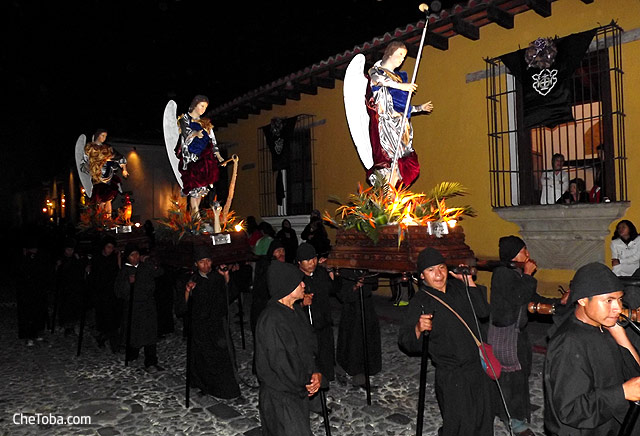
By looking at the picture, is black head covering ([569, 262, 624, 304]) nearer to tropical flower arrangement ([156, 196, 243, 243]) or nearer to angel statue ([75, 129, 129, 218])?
tropical flower arrangement ([156, 196, 243, 243])

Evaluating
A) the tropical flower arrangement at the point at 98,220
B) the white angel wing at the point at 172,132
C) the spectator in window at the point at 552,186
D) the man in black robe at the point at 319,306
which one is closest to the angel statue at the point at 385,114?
the man in black robe at the point at 319,306

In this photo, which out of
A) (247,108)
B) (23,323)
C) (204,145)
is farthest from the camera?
(247,108)

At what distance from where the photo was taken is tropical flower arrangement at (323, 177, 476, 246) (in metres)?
4.80

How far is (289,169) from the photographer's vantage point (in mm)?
13773

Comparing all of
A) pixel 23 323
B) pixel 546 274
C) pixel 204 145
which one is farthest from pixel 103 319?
pixel 546 274

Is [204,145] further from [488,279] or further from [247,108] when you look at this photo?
[247,108]

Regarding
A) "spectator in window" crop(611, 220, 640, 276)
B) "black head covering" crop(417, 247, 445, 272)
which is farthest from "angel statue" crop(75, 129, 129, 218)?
"spectator in window" crop(611, 220, 640, 276)

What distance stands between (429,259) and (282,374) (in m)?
1.44

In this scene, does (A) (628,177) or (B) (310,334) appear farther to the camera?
(A) (628,177)

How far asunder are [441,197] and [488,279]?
4.92 m

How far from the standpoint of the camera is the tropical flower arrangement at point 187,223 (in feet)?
22.5

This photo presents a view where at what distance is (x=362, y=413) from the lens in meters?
5.31

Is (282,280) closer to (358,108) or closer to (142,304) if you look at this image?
(358,108)

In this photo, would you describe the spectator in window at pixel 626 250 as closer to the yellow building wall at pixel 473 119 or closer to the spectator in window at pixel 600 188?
the yellow building wall at pixel 473 119
